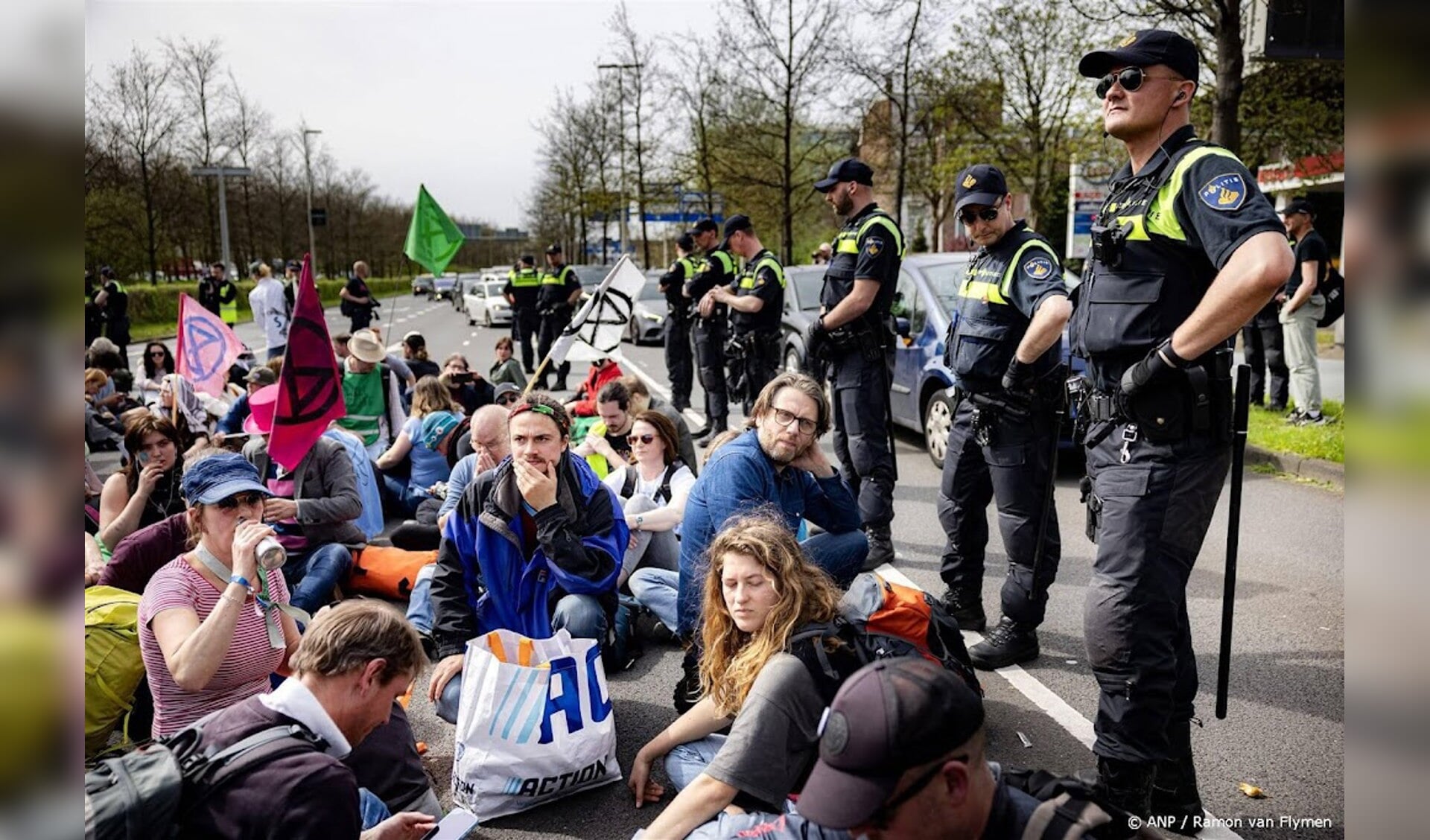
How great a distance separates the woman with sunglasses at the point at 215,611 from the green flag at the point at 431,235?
5678 mm

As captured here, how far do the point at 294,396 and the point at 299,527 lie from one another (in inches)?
27.0

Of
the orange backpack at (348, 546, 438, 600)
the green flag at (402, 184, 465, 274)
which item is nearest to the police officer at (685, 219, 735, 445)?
the green flag at (402, 184, 465, 274)

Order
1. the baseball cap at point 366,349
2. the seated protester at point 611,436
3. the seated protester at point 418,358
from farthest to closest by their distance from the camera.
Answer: the seated protester at point 418,358, the baseball cap at point 366,349, the seated protester at point 611,436

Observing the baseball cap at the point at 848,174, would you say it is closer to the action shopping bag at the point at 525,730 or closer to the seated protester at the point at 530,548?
A: the seated protester at the point at 530,548

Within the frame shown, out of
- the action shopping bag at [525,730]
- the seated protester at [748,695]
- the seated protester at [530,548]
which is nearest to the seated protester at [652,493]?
the seated protester at [530,548]

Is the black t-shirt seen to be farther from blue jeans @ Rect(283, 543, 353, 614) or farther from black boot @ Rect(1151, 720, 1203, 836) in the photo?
blue jeans @ Rect(283, 543, 353, 614)

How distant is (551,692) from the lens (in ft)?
11.2

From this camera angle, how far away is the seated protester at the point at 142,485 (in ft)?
16.1

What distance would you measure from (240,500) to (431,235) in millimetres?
5996

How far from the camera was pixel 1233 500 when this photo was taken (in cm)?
296

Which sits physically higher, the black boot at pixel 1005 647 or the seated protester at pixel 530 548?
the seated protester at pixel 530 548

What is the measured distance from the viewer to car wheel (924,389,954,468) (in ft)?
27.3
